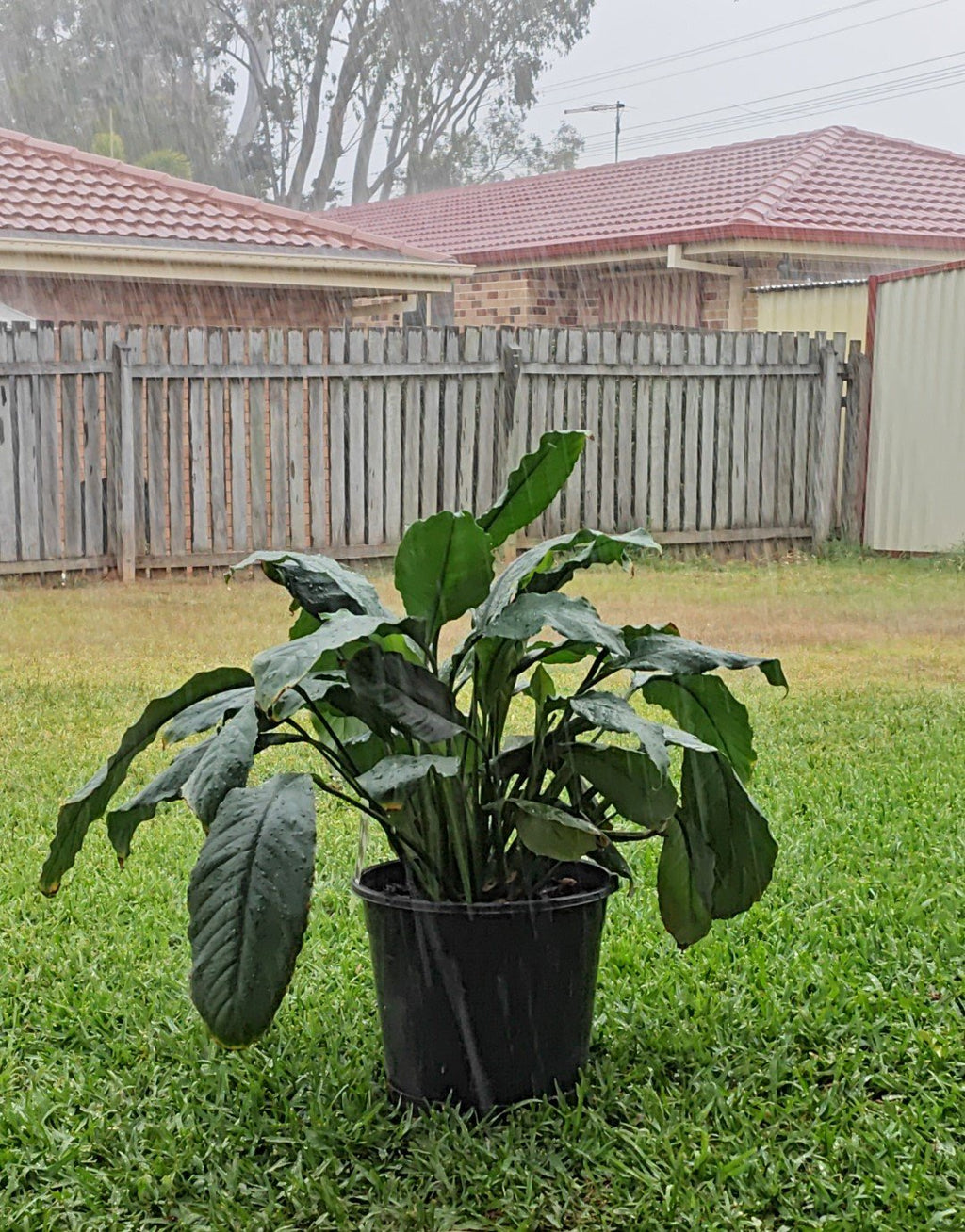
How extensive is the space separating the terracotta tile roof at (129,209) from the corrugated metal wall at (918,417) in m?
2.12

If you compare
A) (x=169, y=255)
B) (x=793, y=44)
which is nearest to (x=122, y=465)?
(x=169, y=255)

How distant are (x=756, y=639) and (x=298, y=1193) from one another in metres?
3.84

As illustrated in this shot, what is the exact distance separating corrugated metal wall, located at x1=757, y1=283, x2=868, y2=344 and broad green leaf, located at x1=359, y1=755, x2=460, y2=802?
19.8 feet

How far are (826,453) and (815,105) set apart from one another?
17.7 ft

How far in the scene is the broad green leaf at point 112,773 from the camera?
1.68 meters

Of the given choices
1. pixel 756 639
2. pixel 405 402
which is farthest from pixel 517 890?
pixel 405 402

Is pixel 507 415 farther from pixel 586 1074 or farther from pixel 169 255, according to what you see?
pixel 586 1074

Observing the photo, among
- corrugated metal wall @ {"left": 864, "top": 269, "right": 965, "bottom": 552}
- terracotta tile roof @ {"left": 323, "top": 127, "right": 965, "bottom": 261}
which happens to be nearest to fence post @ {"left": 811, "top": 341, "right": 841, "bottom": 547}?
corrugated metal wall @ {"left": 864, "top": 269, "right": 965, "bottom": 552}

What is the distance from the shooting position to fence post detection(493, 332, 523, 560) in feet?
21.2

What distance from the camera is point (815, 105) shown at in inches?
455

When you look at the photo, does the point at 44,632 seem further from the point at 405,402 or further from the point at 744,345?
the point at 744,345

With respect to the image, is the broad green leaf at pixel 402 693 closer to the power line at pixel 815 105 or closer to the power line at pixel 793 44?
the power line at pixel 793 44

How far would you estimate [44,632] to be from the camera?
5.14 metres

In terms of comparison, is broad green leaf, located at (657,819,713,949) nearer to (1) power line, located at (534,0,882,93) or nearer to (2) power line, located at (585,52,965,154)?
(1) power line, located at (534,0,882,93)
